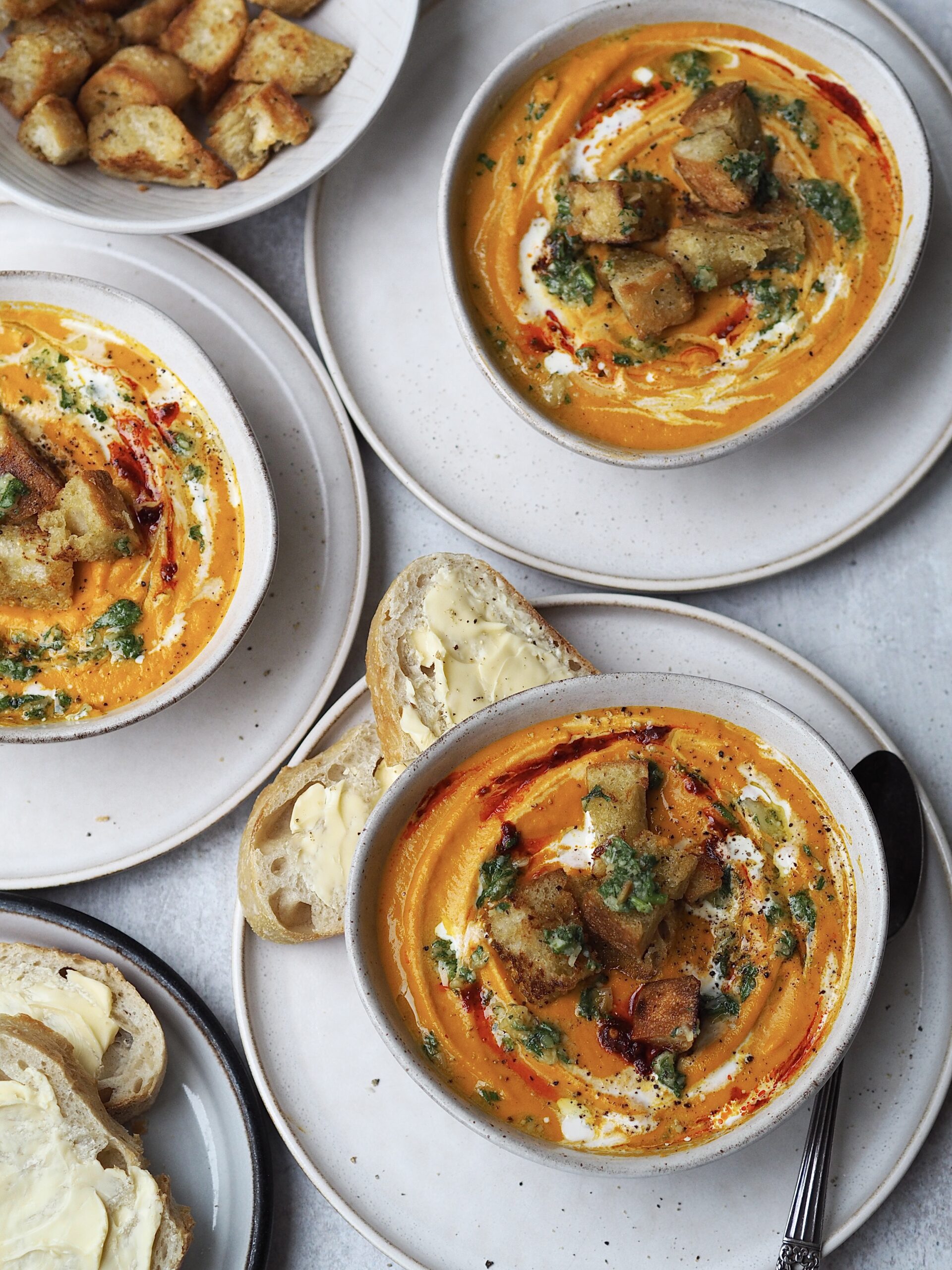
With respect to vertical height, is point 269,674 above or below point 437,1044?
above

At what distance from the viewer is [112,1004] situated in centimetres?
343

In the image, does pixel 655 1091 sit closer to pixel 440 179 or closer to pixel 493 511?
pixel 493 511

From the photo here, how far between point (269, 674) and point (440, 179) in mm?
1556

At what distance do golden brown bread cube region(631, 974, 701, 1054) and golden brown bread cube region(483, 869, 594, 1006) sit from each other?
0.16m

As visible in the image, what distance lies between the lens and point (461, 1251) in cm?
332

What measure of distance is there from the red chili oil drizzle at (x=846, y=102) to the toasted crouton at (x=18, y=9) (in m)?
2.26

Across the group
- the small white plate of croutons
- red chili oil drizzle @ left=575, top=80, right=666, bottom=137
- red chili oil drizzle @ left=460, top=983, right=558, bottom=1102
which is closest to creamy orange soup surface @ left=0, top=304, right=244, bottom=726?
the small white plate of croutons

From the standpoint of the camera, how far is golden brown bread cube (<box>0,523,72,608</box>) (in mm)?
3213

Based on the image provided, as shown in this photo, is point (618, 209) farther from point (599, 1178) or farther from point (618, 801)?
point (599, 1178)

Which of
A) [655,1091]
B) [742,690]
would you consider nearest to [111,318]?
[742,690]

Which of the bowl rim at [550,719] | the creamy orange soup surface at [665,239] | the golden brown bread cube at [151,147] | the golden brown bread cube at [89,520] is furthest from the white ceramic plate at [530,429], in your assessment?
the golden brown bread cube at [89,520]

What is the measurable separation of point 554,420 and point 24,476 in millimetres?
1508

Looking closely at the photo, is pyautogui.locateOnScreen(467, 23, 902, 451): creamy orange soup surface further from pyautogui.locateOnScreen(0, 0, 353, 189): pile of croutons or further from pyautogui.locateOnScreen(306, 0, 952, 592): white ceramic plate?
pyautogui.locateOnScreen(0, 0, 353, 189): pile of croutons

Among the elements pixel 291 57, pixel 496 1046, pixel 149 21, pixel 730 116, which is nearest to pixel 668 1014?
pixel 496 1046
